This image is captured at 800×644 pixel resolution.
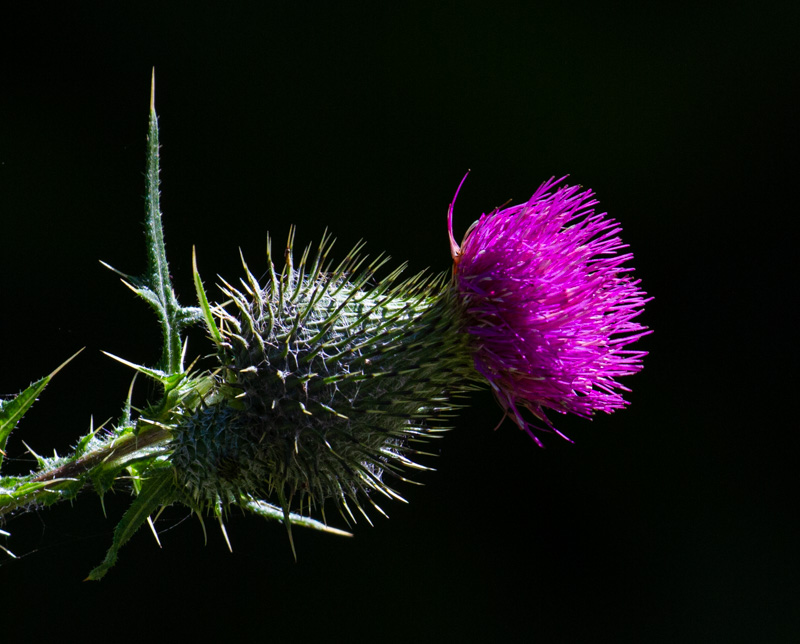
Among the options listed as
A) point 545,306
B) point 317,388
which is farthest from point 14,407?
point 545,306

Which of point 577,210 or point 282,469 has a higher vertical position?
point 577,210

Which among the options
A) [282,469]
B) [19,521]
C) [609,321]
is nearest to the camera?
[282,469]

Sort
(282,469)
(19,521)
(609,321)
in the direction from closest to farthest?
(282,469), (609,321), (19,521)

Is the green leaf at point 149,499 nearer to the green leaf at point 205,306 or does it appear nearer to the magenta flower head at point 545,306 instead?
the green leaf at point 205,306

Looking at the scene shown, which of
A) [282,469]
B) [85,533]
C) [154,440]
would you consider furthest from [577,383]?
[85,533]

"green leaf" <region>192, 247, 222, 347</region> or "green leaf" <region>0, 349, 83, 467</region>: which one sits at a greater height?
"green leaf" <region>192, 247, 222, 347</region>

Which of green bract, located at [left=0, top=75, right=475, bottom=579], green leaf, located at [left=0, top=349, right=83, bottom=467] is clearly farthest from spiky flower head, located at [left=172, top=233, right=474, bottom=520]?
green leaf, located at [left=0, top=349, right=83, bottom=467]

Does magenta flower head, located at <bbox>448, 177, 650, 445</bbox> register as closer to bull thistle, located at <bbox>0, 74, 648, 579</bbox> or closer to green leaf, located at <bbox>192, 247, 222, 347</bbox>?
bull thistle, located at <bbox>0, 74, 648, 579</bbox>

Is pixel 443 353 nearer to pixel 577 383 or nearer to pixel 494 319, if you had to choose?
pixel 494 319
